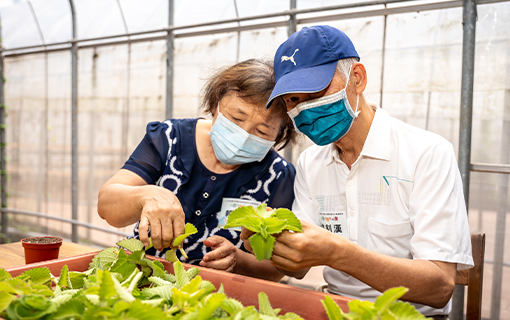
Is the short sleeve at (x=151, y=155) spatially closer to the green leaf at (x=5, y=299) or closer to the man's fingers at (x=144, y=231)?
the man's fingers at (x=144, y=231)

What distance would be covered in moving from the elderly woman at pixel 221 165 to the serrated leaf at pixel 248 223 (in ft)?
1.22

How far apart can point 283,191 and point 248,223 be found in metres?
0.67

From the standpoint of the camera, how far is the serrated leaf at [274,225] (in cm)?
96

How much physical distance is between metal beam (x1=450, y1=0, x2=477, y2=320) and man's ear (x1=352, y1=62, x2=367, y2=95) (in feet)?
5.31

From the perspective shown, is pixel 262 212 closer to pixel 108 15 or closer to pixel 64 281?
pixel 64 281

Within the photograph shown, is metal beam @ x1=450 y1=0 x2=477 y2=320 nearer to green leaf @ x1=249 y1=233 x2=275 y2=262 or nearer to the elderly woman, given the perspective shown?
the elderly woman

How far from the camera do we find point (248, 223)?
3.16 ft

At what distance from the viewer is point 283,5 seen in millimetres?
3402

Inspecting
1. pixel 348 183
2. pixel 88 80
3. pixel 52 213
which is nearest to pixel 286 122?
pixel 348 183

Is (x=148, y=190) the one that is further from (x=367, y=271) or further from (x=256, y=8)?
(x=256, y=8)

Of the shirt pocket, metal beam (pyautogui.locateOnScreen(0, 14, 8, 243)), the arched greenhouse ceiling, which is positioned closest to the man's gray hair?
the shirt pocket

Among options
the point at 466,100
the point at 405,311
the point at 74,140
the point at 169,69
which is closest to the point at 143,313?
the point at 405,311

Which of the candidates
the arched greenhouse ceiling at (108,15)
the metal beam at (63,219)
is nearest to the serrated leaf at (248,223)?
the arched greenhouse ceiling at (108,15)

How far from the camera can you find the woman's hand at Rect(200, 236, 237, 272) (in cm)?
126
